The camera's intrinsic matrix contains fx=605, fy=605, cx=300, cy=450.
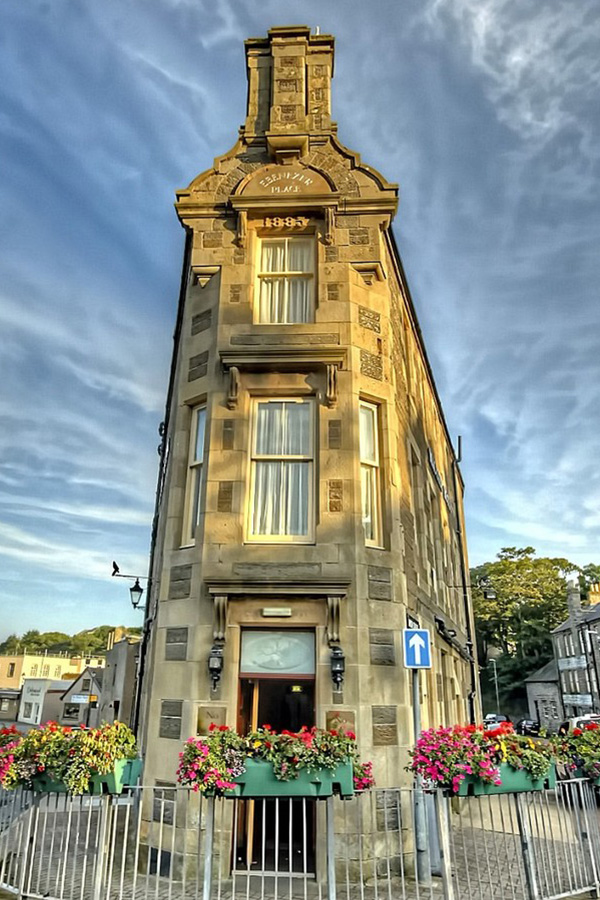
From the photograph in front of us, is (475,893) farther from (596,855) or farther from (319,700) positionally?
(319,700)

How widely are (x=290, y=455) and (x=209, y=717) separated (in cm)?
425

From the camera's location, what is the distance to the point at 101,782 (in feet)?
21.6

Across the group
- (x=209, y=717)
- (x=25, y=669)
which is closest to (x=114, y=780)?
(x=209, y=717)

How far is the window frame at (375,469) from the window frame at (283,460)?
812 mm

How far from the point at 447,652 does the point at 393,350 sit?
8.70 meters

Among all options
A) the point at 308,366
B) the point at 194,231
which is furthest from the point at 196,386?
the point at 194,231

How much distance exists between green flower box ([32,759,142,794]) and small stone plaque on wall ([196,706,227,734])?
1969 mm

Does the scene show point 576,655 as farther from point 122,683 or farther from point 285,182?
point 285,182

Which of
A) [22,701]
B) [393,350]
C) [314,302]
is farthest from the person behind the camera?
[22,701]

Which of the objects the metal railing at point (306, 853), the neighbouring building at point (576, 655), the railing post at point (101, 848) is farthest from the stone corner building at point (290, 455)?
the neighbouring building at point (576, 655)

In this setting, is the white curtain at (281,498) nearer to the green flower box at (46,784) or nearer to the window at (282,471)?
the window at (282,471)

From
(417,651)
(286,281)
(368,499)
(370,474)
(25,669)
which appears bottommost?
(417,651)

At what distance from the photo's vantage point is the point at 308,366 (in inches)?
414

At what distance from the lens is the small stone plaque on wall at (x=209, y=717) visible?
868 cm
